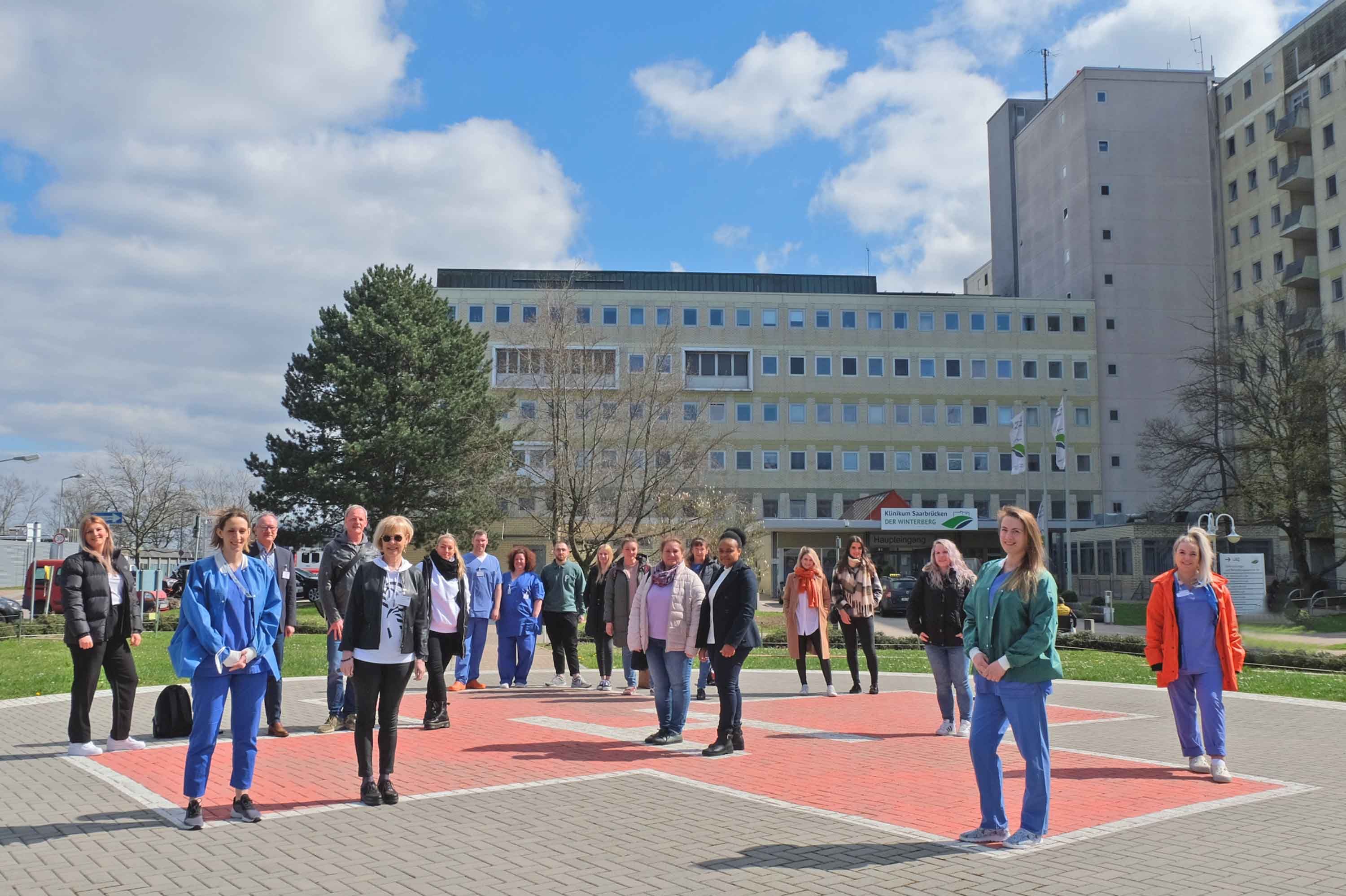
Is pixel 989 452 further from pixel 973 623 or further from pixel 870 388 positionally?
pixel 973 623

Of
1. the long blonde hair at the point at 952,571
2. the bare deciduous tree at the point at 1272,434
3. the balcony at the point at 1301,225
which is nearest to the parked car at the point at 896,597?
the bare deciduous tree at the point at 1272,434

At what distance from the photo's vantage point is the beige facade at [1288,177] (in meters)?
60.2

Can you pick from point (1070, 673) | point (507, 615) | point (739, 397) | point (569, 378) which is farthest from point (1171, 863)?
point (739, 397)

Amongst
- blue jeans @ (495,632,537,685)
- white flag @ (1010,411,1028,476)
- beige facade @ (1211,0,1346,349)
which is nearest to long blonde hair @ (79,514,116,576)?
blue jeans @ (495,632,537,685)

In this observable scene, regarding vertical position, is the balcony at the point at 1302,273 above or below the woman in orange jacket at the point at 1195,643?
above

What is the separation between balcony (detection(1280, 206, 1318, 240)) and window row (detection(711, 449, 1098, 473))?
54.8 feet

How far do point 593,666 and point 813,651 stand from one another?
6.02 metres

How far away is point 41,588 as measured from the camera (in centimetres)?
3966

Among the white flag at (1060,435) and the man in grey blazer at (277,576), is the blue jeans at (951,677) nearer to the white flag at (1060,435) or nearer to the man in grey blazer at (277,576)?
the man in grey blazer at (277,576)

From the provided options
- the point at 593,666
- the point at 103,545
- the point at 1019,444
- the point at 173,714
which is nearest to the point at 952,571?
the point at 173,714

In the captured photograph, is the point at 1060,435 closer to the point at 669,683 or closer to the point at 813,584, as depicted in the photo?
the point at 813,584

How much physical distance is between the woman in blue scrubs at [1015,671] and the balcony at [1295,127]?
67302 millimetres

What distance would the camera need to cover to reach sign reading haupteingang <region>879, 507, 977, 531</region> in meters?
61.7

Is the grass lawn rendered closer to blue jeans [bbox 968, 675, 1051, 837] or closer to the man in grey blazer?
the man in grey blazer
